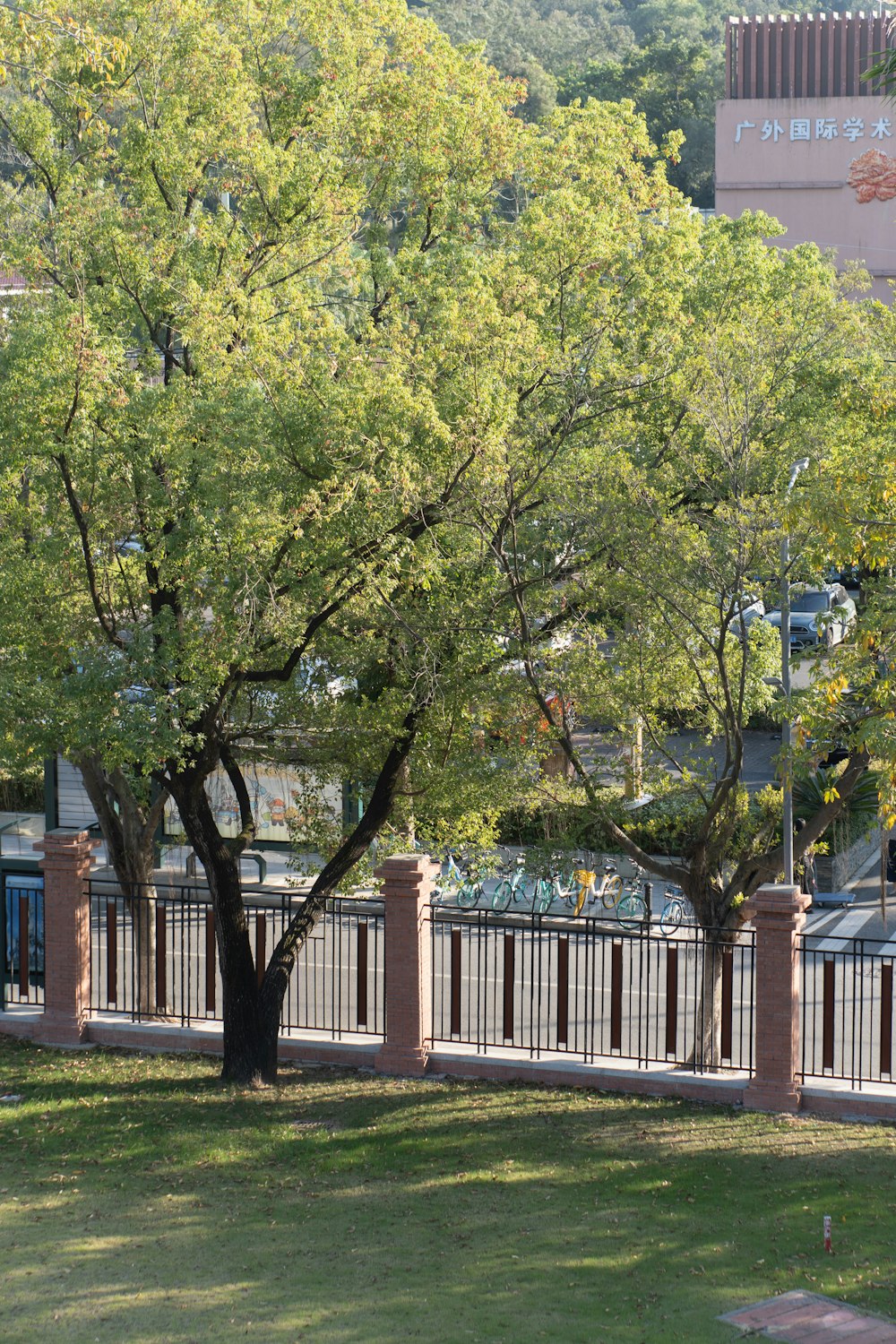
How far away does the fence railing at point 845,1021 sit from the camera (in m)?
13.5

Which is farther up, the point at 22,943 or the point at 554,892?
the point at 22,943

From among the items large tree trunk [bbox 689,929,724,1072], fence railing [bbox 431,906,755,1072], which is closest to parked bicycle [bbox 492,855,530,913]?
fence railing [bbox 431,906,755,1072]

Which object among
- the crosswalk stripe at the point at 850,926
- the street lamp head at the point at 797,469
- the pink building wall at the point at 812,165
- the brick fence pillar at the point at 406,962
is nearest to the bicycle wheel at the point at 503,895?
the crosswalk stripe at the point at 850,926

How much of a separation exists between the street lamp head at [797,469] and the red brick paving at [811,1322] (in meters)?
7.24

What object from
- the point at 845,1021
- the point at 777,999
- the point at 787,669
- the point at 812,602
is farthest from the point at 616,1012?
the point at 812,602

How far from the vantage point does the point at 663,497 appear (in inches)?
583

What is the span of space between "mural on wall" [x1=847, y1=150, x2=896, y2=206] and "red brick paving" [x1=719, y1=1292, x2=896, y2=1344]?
47.8 meters

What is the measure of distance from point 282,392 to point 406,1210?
282 inches

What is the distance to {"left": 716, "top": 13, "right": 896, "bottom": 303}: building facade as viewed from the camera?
2077 inches

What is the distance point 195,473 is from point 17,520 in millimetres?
3438

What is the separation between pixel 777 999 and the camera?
13.5 meters

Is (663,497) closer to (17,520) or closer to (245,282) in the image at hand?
(245,282)

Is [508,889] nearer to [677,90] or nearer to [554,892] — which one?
[554,892]

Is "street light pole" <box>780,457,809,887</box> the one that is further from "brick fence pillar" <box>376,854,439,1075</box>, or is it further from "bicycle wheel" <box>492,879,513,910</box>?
"bicycle wheel" <box>492,879,513,910</box>
